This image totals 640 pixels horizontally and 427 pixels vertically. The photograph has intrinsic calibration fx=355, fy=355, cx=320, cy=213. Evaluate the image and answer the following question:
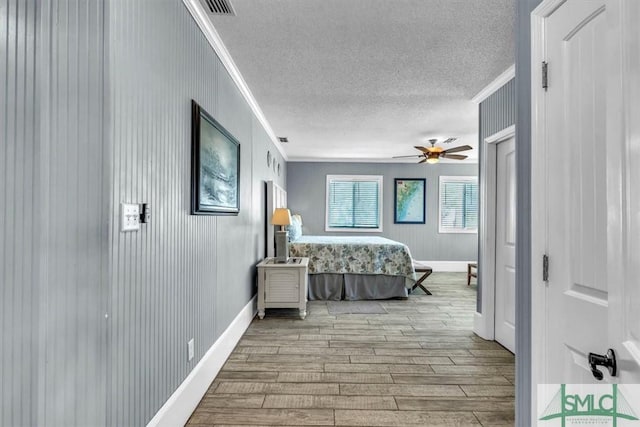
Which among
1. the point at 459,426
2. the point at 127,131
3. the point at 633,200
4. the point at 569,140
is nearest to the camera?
the point at 633,200

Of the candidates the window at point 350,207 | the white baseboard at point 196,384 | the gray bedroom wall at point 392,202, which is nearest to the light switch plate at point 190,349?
the white baseboard at point 196,384

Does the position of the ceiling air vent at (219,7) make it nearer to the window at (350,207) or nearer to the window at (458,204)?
the window at (350,207)

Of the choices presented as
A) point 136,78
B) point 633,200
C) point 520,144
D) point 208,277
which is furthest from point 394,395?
point 136,78

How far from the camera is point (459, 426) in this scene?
203 centimetres

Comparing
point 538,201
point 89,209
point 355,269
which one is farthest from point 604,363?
point 355,269

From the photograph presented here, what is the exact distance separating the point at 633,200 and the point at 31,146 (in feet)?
5.21

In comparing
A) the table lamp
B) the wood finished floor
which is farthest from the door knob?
the table lamp

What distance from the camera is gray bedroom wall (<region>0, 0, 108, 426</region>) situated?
1.00 meters

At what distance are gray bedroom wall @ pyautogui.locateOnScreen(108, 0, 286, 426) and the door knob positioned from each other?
1.55m

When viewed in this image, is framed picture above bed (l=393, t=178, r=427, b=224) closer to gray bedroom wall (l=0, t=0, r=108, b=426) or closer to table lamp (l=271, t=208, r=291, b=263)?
table lamp (l=271, t=208, r=291, b=263)

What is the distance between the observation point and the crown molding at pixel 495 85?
9.83ft

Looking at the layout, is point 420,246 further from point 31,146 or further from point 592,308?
point 31,146

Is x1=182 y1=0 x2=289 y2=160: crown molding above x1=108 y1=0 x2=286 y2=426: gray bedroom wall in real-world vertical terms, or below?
above

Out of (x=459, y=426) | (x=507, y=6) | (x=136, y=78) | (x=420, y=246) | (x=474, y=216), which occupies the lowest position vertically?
(x=459, y=426)
